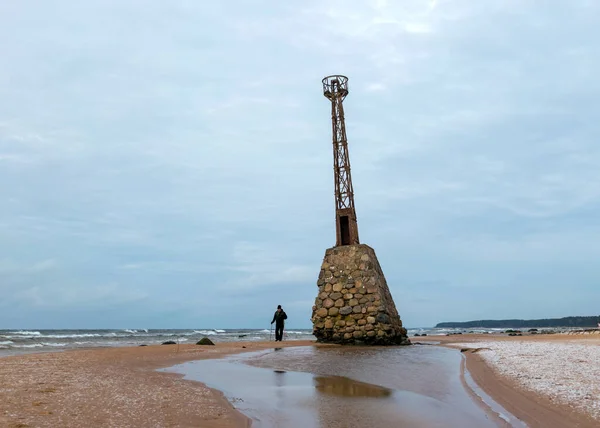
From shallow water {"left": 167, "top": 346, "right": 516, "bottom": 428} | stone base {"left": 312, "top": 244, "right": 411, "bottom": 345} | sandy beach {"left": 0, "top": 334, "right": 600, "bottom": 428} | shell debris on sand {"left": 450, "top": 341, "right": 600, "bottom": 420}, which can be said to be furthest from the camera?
stone base {"left": 312, "top": 244, "right": 411, "bottom": 345}

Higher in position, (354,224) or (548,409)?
(354,224)

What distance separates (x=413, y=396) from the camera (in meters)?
6.96

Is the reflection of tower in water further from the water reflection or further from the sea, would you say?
the sea

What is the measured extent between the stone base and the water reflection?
11516 mm

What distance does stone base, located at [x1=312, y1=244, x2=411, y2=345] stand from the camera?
2009 centimetres

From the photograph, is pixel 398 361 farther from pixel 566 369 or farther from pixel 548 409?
pixel 548 409

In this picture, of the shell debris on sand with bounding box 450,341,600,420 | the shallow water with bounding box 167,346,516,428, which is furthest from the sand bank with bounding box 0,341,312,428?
the shell debris on sand with bounding box 450,341,600,420

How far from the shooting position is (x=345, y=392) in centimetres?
720

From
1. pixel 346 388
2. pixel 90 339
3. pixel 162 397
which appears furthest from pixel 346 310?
pixel 90 339

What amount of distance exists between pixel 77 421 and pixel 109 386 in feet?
9.03

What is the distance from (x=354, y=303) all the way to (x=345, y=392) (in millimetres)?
13611

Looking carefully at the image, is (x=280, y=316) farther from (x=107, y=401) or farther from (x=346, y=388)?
(x=107, y=401)

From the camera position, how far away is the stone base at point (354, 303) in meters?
20.1

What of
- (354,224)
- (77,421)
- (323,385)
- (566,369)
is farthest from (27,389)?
(354,224)
